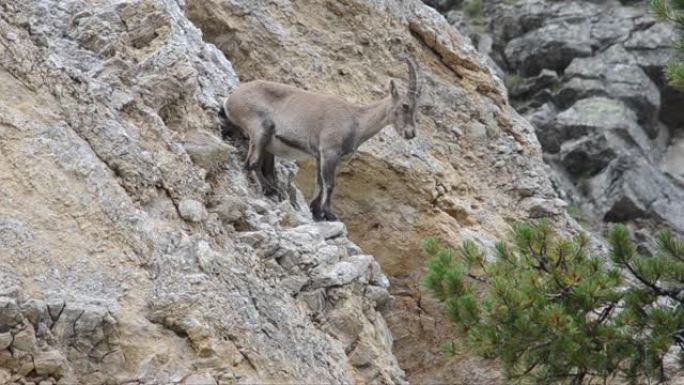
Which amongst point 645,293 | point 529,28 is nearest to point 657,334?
point 645,293

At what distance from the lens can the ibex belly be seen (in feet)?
43.3

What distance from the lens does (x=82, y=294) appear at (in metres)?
9.16

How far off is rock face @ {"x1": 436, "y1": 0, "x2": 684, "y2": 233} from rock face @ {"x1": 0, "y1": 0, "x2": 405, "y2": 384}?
39.7 ft

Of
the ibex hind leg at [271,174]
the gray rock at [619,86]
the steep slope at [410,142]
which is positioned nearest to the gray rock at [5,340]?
the ibex hind leg at [271,174]

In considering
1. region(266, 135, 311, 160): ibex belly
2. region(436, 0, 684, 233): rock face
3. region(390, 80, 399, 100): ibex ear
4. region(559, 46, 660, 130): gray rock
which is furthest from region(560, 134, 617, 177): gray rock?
region(266, 135, 311, 160): ibex belly

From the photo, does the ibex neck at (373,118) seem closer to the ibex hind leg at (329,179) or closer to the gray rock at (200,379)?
the ibex hind leg at (329,179)

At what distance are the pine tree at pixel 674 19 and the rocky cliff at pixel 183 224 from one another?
11.0 ft

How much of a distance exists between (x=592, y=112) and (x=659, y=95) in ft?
6.58

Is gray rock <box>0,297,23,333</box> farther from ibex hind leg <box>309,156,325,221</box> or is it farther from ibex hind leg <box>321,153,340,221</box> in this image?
ibex hind leg <box>321,153,340,221</box>

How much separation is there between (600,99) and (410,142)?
34.9 feet

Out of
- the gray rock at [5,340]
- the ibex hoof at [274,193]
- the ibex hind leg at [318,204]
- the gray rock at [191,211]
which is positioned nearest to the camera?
the gray rock at [5,340]

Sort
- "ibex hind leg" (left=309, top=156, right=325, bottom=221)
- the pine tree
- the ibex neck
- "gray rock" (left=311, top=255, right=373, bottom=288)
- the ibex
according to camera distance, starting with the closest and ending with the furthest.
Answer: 1. the pine tree
2. "gray rock" (left=311, top=255, right=373, bottom=288)
3. the ibex
4. "ibex hind leg" (left=309, top=156, right=325, bottom=221)
5. the ibex neck

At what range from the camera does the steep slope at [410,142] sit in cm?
1514

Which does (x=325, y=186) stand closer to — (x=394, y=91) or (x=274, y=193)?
(x=274, y=193)
